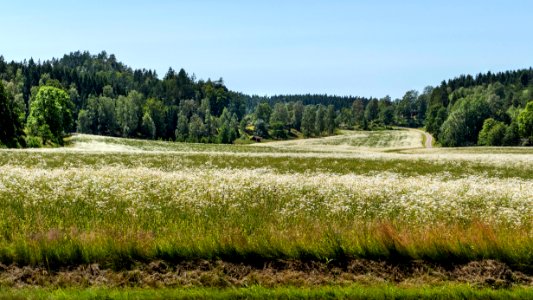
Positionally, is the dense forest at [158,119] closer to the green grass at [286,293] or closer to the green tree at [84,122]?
the green tree at [84,122]

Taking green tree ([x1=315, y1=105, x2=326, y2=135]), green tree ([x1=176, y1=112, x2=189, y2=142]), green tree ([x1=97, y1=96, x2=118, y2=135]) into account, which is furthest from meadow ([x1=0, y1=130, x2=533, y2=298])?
green tree ([x1=315, y1=105, x2=326, y2=135])

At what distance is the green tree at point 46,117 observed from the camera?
2963 inches

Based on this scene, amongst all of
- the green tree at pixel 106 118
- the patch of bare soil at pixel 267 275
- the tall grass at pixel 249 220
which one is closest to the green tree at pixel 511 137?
the tall grass at pixel 249 220

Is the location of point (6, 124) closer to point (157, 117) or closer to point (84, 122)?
point (84, 122)

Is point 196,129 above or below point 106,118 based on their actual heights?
below

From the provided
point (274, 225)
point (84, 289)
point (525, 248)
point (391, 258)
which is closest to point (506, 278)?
point (525, 248)

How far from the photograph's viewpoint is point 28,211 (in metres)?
12.2

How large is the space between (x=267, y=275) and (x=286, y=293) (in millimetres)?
912

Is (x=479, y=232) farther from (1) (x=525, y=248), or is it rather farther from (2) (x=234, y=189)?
(2) (x=234, y=189)

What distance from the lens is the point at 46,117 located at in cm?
7712

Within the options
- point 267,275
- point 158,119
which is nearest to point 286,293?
point 267,275

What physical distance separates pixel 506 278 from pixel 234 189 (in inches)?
379

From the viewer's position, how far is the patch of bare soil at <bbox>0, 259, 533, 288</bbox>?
822 centimetres

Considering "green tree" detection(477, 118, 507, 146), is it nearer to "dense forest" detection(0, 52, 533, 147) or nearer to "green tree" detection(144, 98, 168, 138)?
"dense forest" detection(0, 52, 533, 147)
